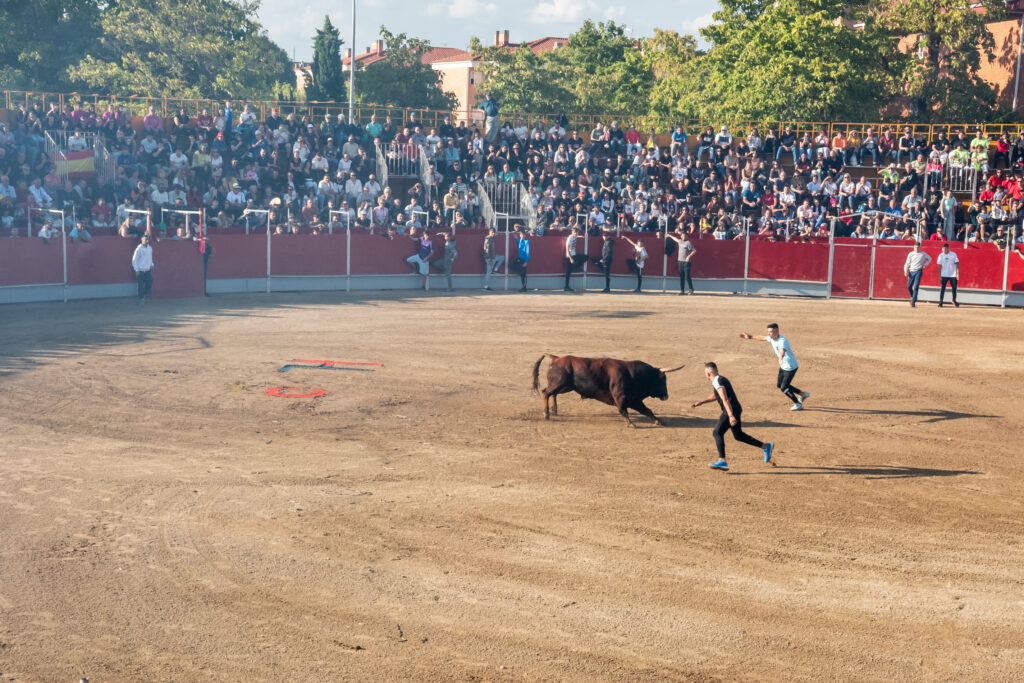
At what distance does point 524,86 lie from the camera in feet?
247

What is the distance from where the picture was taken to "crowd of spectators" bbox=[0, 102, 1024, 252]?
105 ft

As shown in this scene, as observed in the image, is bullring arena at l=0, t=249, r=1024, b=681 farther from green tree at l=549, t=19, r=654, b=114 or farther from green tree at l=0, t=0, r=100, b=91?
green tree at l=549, t=19, r=654, b=114

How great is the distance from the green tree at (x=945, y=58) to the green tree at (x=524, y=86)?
25732 millimetres

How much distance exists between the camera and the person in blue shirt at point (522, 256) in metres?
32.9

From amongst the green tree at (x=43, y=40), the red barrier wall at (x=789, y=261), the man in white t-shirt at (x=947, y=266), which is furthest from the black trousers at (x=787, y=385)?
the green tree at (x=43, y=40)

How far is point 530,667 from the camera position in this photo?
26.2ft

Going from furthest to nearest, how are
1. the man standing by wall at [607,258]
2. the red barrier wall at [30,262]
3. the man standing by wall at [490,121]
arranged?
1. the man standing by wall at [490,121]
2. the man standing by wall at [607,258]
3. the red barrier wall at [30,262]

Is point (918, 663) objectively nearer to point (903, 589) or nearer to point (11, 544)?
point (903, 589)

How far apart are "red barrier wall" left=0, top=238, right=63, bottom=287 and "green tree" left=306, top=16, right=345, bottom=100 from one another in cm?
5552

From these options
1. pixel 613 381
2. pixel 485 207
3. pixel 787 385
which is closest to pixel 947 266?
pixel 787 385

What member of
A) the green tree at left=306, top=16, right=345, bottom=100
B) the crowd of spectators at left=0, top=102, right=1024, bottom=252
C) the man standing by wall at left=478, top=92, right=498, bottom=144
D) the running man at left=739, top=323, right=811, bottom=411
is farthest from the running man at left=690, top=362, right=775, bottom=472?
the green tree at left=306, top=16, right=345, bottom=100

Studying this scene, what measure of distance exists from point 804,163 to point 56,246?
24625 mm

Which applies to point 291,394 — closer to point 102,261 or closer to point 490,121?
point 102,261

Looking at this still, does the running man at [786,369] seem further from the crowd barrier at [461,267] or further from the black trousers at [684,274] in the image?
the crowd barrier at [461,267]
